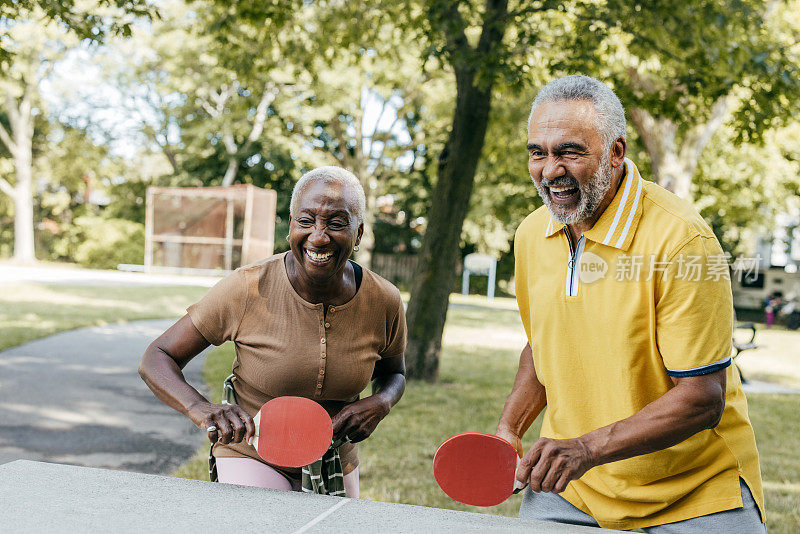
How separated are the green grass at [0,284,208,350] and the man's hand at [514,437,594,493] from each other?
33.1ft

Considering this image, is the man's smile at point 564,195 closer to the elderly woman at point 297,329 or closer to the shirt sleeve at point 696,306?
the shirt sleeve at point 696,306

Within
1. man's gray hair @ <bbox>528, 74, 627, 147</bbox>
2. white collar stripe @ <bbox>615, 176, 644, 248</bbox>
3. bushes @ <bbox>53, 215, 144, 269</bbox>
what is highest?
man's gray hair @ <bbox>528, 74, 627, 147</bbox>

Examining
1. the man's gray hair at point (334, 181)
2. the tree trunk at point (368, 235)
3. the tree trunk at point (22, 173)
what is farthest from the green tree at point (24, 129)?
the man's gray hair at point (334, 181)

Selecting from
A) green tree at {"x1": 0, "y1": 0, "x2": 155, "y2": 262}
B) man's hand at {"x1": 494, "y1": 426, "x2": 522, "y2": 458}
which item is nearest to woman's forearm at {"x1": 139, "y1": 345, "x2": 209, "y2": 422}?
man's hand at {"x1": 494, "y1": 426, "x2": 522, "y2": 458}

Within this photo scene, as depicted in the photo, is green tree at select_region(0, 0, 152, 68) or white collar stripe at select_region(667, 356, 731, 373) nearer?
white collar stripe at select_region(667, 356, 731, 373)

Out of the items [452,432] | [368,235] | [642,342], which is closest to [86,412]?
[452,432]

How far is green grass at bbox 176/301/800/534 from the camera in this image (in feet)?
18.2

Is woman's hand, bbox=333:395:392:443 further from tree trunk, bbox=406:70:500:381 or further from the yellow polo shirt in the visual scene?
tree trunk, bbox=406:70:500:381

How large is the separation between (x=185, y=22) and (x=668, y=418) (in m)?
32.2

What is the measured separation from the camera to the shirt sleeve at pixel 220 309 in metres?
2.84

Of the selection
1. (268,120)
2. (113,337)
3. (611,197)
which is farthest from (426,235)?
(268,120)

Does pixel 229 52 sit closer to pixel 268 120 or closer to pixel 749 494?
pixel 749 494

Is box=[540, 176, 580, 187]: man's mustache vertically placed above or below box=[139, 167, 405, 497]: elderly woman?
above

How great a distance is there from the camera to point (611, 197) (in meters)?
2.35
